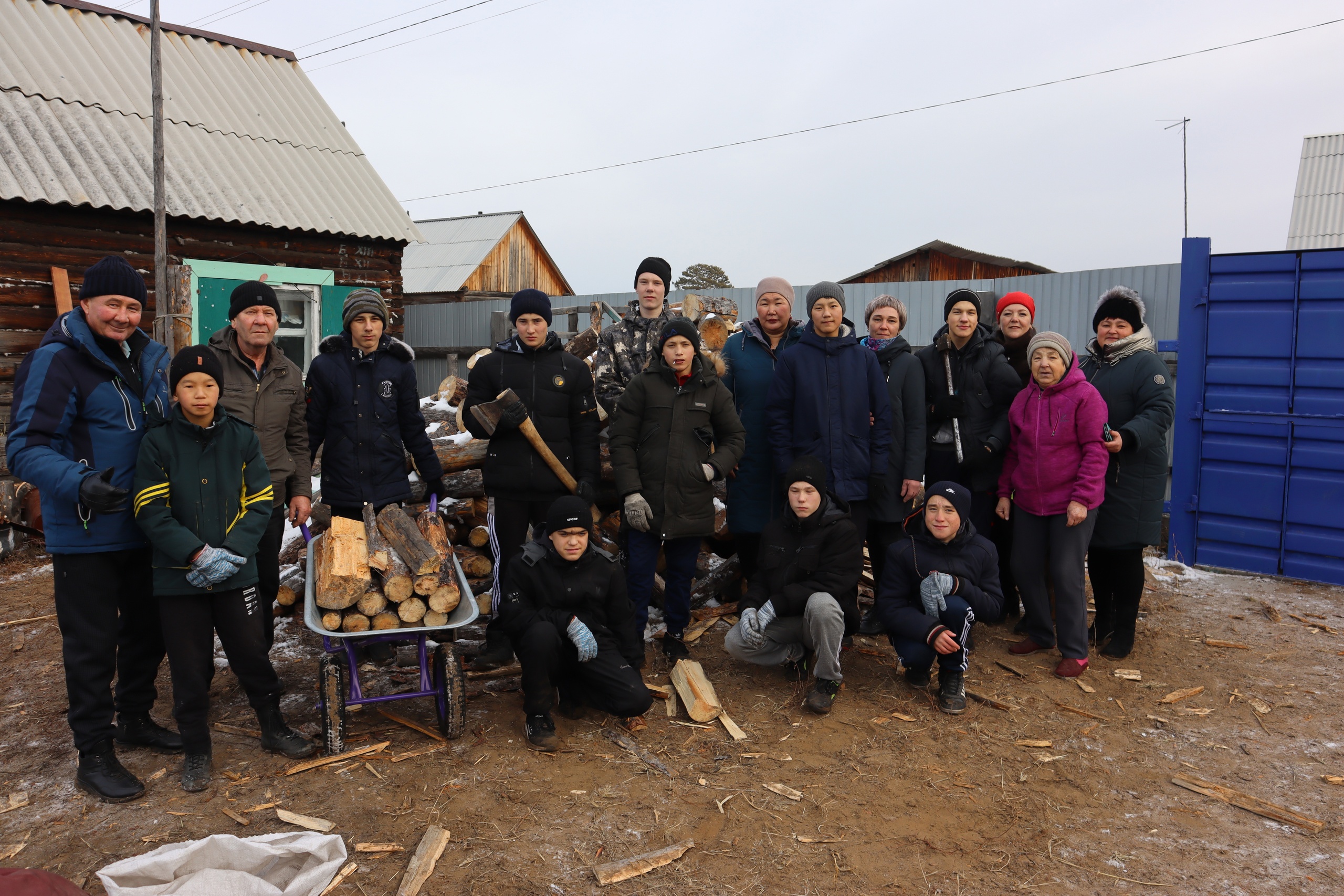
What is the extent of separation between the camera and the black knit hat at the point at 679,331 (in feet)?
15.3

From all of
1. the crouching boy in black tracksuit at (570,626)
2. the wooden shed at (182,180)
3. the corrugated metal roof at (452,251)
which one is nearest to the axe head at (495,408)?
the crouching boy in black tracksuit at (570,626)

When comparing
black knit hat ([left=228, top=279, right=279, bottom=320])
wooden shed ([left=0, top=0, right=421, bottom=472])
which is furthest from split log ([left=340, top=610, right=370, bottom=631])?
wooden shed ([left=0, top=0, right=421, bottom=472])

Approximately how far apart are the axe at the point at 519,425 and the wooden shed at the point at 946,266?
1893cm

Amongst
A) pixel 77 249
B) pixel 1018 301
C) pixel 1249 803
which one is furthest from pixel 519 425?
pixel 77 249

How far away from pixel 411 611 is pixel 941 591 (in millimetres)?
2716

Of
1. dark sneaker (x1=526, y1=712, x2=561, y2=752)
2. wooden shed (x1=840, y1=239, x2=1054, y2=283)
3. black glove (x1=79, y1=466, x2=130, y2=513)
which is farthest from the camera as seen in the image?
wooden shed (x1=840, y1=239, x2=1054, y2=283)

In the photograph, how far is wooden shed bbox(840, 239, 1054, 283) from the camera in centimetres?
2261

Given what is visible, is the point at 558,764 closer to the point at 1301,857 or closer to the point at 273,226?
the point at 1301,857

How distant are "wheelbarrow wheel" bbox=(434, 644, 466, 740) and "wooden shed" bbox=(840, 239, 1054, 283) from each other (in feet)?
65.7

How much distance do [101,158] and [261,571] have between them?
706 cm

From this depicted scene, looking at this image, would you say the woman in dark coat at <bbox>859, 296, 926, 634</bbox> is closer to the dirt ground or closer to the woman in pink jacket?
the woman in pink jacket

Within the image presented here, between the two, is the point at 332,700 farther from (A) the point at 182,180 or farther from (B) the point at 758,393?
(A) the point at 182,180

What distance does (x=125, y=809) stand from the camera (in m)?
3.38

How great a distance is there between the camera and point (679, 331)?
184 inches
